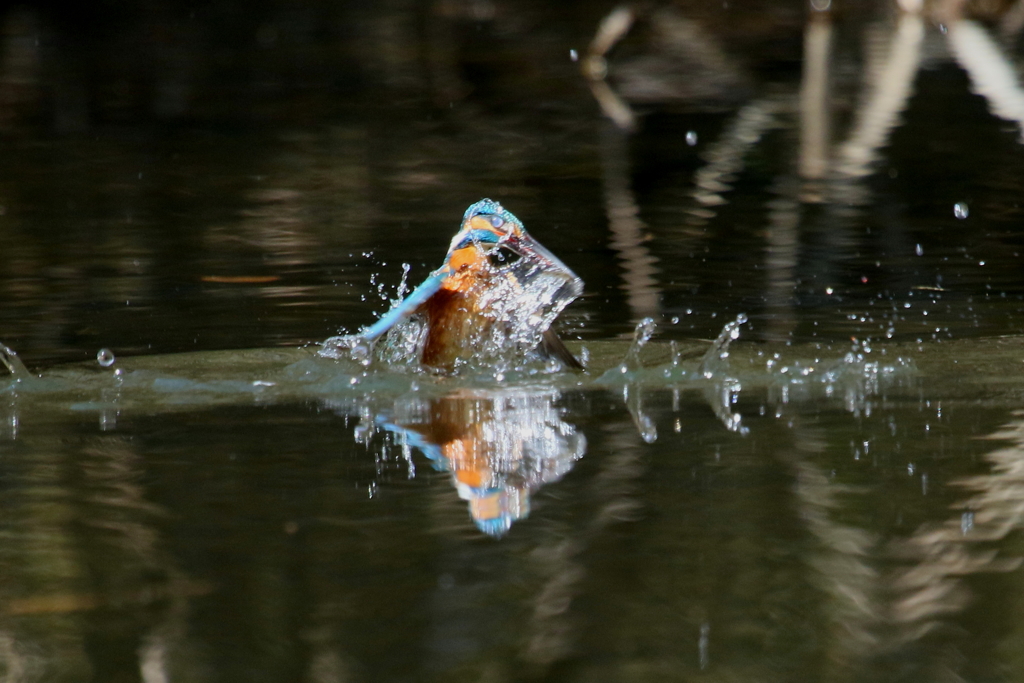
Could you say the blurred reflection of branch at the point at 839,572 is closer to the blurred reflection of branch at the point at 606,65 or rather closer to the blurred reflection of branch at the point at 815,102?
the blurred reflection of branch at the point at 815,102

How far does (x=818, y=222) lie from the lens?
9844mm

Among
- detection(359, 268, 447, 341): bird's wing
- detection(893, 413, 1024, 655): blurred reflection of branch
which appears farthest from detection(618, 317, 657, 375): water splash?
detection(893, 413, 1024, 655): blurred reflection of branch

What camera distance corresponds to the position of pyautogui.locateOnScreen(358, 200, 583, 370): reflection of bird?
6219 mm

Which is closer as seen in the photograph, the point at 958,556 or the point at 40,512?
the point at 958,556

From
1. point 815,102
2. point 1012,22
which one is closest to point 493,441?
point 815,102

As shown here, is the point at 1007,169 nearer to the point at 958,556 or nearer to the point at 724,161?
the point at 724,161

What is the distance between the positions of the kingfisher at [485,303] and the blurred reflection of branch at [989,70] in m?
7.68

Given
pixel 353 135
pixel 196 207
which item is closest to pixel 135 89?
pixel 353 135

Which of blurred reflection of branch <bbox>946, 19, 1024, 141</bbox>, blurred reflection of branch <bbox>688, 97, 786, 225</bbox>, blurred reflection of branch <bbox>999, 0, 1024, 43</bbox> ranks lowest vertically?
blurred reflection of branch <bbox>688, 97, 786, 225</bbox>

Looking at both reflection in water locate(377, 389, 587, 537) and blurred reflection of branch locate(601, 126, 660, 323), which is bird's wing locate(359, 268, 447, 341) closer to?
reflection in water locate(377, 389, 587, 537)

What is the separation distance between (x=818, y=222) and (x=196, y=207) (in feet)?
13.2

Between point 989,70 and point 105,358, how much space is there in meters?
13.4

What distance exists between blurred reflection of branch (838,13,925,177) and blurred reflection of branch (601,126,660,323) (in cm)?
164

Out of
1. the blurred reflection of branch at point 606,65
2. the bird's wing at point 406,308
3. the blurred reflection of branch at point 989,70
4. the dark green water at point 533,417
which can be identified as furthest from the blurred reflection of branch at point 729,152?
the bird's wing at point 406,308
